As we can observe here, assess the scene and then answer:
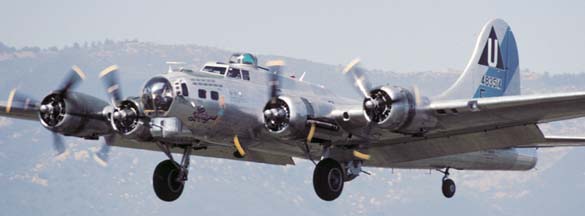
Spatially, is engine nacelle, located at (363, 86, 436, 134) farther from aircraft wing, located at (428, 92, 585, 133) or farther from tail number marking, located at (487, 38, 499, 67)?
tail number marking, located at (487, 38, 499, 67)

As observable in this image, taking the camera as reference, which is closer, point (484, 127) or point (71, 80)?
point (484, 127)

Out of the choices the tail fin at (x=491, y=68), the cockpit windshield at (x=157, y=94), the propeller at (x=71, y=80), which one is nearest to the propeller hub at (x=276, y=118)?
the cockpit windshield at (x=157, y=94)

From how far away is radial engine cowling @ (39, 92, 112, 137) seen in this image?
28.8 meters

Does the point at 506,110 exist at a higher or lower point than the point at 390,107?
higher

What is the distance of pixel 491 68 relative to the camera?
35562 millimetres

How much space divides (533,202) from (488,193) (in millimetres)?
15979

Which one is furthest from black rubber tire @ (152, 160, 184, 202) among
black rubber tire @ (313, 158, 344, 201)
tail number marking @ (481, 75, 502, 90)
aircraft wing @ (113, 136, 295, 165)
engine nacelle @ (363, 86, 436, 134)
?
tail number marking @ (481, 75, 502, 90)

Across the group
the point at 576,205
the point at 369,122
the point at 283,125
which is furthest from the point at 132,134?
Result: the point at 576,205

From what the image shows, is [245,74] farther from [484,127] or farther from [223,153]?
[484,127]

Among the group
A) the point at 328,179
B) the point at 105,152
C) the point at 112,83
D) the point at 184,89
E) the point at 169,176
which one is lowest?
the point at 169,176

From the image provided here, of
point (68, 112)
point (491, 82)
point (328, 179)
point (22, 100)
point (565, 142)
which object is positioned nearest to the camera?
point (68, 112)

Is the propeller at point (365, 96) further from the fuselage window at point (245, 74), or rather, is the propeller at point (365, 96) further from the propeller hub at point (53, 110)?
the propeller hub at point (53, 110)

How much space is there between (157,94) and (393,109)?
20.0 ft

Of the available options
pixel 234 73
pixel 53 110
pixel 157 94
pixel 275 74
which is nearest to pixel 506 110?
pixel 275 74
